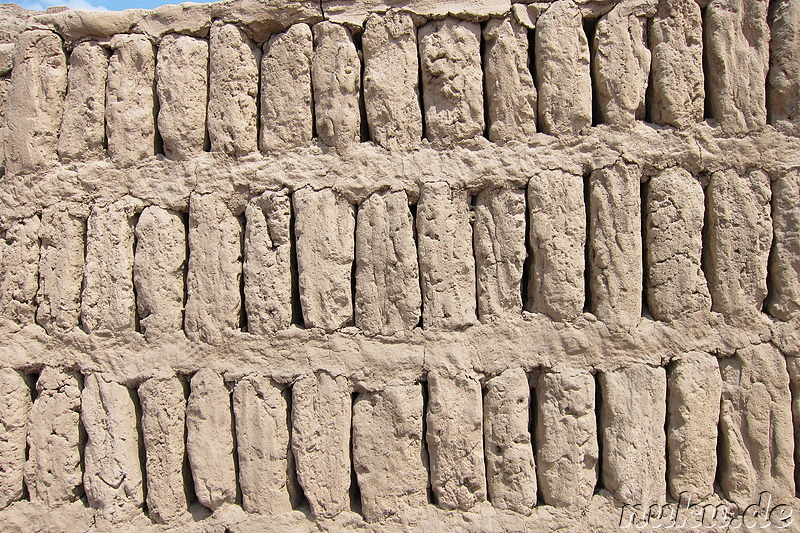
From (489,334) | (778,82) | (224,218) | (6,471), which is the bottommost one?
(6,471)

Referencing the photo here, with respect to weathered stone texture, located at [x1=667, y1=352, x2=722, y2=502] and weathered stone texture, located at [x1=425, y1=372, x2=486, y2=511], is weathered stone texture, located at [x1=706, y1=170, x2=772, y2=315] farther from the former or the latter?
weathered stone texture, located at [x1=425, y1=372, x2=486, y2=511]

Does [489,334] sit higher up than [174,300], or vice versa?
[174,300]

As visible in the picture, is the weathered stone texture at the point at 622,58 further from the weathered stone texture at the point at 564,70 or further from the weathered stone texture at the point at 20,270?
the weathered stone texture at the point at 20,270

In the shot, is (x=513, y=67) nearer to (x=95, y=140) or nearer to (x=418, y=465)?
(x=418, y=465)

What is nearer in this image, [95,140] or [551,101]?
[551,101]

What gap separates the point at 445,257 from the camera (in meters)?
2.05

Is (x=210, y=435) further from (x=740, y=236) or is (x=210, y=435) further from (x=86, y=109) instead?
(x=740, y=236)

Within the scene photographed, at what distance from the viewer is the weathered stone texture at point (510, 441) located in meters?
2.05

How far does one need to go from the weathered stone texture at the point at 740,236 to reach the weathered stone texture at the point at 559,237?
0.53m

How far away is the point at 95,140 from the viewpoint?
221 cm

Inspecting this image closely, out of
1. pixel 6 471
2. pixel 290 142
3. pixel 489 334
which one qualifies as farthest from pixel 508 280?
pixel 6 471

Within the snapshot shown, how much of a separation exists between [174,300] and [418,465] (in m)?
1.20

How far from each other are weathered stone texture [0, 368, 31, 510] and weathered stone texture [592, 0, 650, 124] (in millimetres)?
2723

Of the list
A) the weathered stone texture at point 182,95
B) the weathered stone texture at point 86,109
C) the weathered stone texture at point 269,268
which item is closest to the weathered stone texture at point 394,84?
the weathered stone texture at point 269,268
